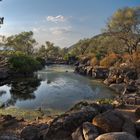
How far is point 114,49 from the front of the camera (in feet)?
200

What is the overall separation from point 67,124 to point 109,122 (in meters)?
1.94

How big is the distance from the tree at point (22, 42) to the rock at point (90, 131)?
91.0 m

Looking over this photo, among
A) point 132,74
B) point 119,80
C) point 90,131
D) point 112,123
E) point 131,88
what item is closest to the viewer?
point 90,131

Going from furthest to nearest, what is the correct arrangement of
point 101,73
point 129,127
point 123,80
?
point 101,73 → point 123,80 → point 129,127

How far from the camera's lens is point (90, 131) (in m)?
9.70

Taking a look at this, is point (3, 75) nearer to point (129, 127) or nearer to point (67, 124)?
point (67, 124)

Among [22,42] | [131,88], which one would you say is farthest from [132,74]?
[22,42]

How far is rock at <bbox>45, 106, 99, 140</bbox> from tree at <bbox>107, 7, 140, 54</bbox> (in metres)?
39.9

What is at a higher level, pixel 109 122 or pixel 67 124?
pixel 109 122

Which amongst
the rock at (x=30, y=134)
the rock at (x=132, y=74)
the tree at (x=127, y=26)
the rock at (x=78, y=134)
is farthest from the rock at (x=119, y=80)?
the rock at (x=78, y=134)

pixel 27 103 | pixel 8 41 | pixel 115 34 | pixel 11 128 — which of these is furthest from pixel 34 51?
pixel 11 128

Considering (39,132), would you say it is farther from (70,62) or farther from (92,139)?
(70,62)

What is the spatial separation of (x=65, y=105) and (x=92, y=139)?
13170mm

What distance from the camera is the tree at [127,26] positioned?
163 feet
